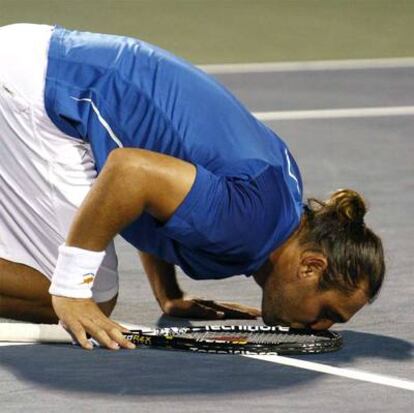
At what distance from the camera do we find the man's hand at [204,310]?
7.02 m

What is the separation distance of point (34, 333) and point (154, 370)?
22.5 inches

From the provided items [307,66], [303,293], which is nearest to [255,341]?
[303,293]

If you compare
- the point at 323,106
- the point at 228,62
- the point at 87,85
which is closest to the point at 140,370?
the point at 87,85

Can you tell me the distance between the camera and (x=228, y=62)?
1388 centimetres

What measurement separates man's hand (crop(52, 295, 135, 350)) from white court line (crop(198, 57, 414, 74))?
7406mm

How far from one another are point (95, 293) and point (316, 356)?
33.1 inches

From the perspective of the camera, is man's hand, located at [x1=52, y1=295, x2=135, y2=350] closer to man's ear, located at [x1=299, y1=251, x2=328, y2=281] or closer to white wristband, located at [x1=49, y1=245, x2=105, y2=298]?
white wristband, located at [x1=49, y1=245, x2=105, y2=298]

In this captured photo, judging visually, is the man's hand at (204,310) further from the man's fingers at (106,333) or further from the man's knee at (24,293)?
the man's fingers at (106,333)

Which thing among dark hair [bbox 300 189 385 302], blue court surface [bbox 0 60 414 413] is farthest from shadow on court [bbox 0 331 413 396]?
dark hair [bbox 300 189 385 302]

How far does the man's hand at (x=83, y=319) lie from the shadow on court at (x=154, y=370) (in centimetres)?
13

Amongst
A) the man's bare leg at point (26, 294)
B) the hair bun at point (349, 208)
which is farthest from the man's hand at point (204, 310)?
the hair bun at point (349, 208)

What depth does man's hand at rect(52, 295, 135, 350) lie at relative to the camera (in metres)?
6.03

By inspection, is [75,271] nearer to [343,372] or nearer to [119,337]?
[119,337]

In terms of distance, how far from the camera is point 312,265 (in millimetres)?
6215
